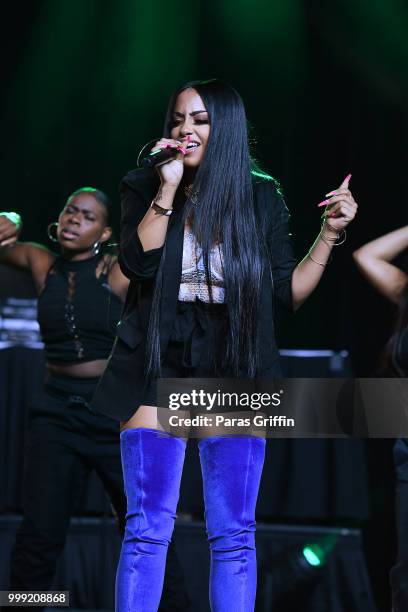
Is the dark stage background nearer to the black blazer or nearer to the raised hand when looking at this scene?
the raised hand

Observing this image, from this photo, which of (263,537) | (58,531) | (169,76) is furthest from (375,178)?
(58,531)

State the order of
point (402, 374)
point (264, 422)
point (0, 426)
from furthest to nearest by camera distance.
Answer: point (0, 426) < point (402, 374) < point (264, 422)

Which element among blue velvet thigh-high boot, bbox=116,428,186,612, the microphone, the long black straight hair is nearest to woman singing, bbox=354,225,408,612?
the long black straight hair

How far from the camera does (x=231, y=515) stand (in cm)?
241

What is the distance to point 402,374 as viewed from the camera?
132 inches

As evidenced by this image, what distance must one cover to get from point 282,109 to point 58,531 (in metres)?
3.09

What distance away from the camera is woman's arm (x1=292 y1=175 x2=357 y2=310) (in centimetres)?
257

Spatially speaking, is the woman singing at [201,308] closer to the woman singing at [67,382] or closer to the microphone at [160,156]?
the microphone at [160,156]

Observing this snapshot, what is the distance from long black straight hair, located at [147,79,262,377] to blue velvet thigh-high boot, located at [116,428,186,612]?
20 centimetres

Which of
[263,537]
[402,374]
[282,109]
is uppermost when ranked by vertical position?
[282,109]

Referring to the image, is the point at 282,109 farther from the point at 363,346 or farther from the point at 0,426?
the point at 0,426

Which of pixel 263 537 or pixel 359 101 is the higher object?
pixel 359 101

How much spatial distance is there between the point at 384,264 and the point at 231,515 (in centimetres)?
149

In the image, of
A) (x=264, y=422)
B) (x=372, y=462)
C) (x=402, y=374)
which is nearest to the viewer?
(x=264, y=422)
